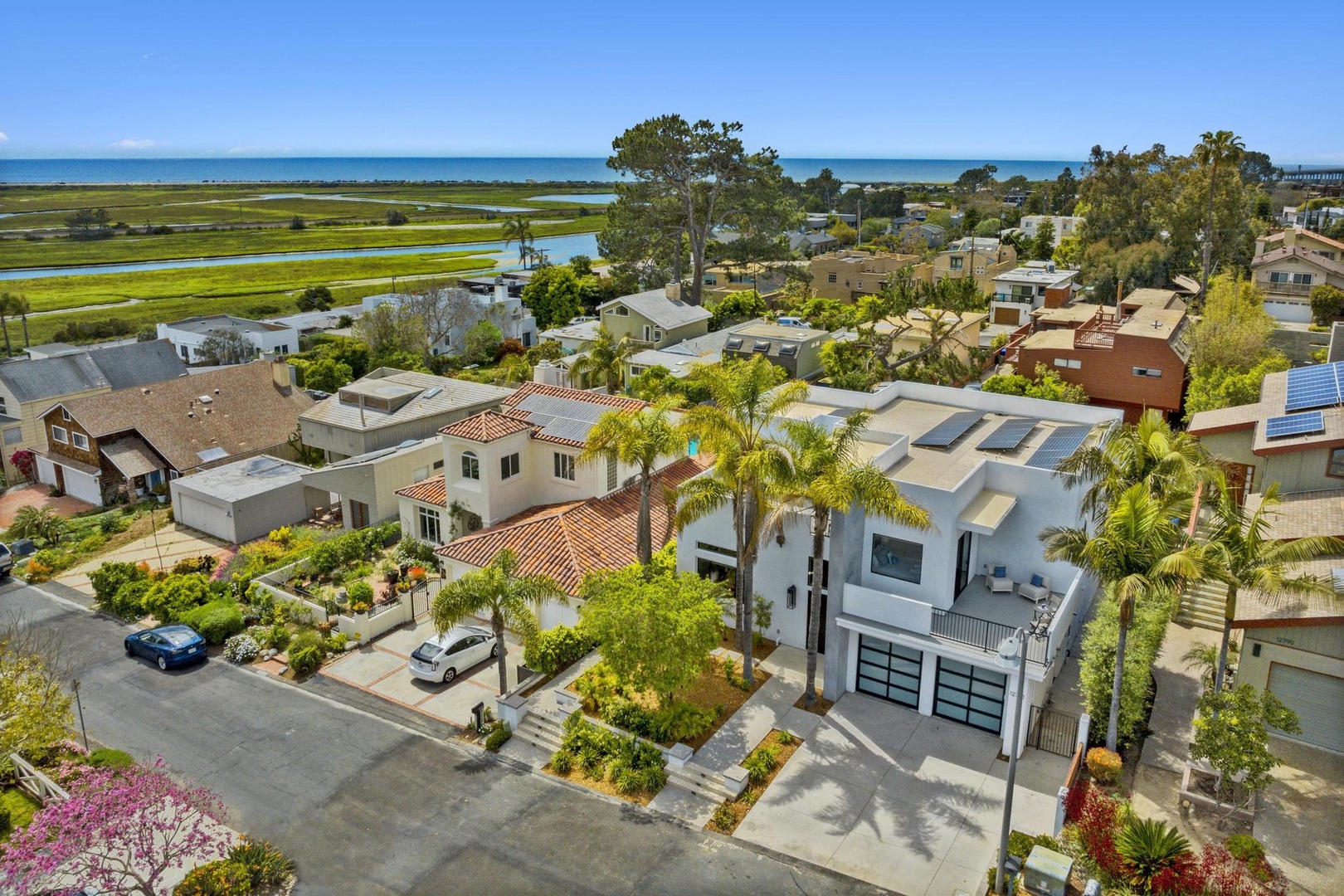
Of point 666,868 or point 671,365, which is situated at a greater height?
point 671,365

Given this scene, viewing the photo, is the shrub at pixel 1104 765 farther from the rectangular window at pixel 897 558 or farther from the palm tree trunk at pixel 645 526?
the palm tree trunk at pixel 645 526

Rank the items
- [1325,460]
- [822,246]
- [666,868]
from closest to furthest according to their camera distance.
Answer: [666,868]
[1325,460]
[822,246]

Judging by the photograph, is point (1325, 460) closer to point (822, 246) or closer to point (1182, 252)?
point (1182, 252)

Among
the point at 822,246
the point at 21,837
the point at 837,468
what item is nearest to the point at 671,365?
the point at 837,468

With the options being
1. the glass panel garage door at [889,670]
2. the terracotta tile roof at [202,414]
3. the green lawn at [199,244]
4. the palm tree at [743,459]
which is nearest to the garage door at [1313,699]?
the glass panel garage door at [889,670]

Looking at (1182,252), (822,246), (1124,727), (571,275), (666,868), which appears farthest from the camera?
(822,246)

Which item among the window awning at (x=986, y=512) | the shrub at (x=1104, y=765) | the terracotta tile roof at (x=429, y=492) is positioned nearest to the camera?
the shrub at (x=1104, y=765)

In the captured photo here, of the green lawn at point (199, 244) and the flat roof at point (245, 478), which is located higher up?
the green lawn at point (199, 244)
